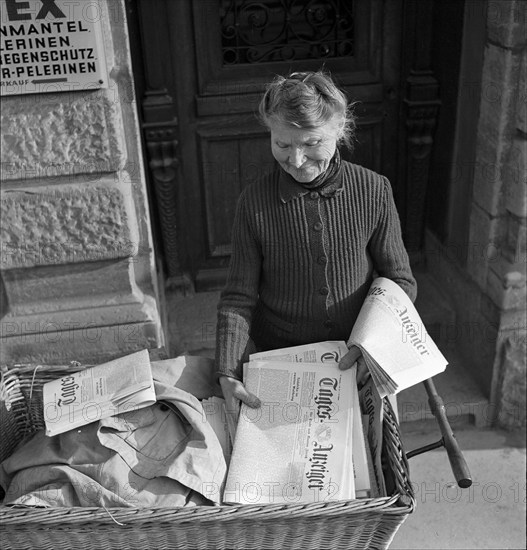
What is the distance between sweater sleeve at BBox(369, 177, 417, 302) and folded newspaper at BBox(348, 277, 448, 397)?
7cm

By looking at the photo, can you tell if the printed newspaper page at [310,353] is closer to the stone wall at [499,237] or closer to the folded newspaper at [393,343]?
the folded newspaper at [393,343]

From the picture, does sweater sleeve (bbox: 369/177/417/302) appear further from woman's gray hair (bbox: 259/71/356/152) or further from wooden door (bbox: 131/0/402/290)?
wooden door (bbox: 131/0/402/290)

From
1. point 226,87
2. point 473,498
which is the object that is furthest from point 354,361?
point 226,87

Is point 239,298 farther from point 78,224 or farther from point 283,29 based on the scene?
point 283,29

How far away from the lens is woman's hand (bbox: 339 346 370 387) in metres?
2.01

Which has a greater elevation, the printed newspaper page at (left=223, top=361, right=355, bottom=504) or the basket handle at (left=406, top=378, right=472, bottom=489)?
the printed newspaper page at (left=223, top=361, right=355, bottom=504)

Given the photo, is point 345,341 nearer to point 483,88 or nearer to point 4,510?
point 4,510

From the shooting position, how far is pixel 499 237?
3090 millimetres

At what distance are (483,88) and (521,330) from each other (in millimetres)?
1013

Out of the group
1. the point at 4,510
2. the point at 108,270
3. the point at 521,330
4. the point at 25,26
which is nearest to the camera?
the point at 4,510

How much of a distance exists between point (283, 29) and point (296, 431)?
1981 mm

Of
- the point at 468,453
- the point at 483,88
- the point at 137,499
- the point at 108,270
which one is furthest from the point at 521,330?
the point at 137,499

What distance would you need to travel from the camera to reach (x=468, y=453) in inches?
130

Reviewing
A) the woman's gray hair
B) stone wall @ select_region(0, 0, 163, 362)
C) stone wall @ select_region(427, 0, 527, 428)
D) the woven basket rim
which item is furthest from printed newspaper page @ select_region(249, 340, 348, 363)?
stone wall @ select_region(427, 0, 527, 428)
